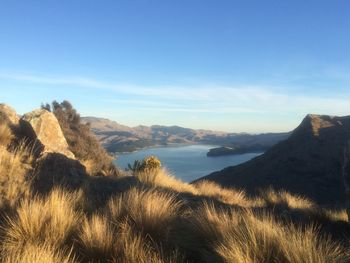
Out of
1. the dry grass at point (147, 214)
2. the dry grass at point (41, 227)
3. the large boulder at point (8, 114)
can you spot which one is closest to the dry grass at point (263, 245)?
the dry grass at point (147, 214)

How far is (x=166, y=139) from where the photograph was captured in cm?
15188

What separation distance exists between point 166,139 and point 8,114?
138447mm

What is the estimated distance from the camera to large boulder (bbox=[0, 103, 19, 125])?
13.1 meters

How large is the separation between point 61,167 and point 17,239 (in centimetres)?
557

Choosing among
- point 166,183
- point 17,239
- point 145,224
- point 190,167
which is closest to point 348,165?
point 166,183

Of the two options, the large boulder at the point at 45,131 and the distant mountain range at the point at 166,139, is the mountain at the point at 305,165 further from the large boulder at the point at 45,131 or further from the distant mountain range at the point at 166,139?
the large boulder at the point at 45,131

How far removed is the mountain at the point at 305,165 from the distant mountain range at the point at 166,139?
57.1 ft

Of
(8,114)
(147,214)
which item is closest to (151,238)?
(147,214)

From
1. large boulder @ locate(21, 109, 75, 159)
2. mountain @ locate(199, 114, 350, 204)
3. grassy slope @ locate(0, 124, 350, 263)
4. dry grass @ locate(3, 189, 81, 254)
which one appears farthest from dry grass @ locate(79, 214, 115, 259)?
mountain @ locate(199, 114, 350, 204)

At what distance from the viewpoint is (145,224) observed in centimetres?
658

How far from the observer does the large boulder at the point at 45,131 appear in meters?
12.5

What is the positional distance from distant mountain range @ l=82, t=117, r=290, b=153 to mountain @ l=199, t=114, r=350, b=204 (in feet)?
57.1

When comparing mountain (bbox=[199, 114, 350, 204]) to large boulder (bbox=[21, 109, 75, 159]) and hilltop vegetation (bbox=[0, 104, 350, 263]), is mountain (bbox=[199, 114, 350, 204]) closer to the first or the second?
large boulder (bbox=[21, 109, 75, 159])

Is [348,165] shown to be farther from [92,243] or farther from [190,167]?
[190,167]
